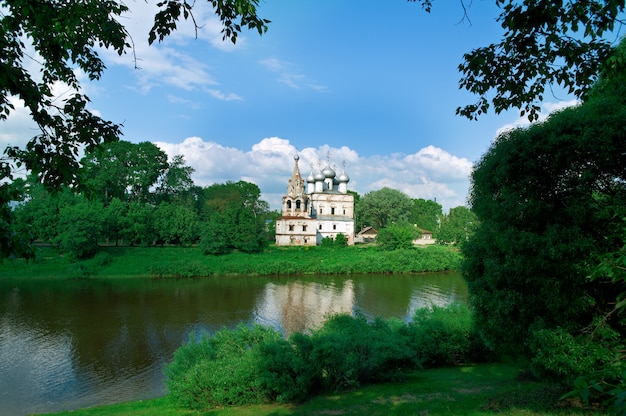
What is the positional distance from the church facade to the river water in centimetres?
1270

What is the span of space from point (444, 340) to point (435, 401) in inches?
160

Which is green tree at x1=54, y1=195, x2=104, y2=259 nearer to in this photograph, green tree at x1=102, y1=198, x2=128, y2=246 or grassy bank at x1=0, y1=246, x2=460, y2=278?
grassy bank at x1=0, y1=246, x2=460, y2=278

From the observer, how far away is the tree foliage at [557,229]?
23.2 ft

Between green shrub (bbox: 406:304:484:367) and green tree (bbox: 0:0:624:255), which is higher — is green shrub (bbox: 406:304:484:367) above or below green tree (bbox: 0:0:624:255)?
below

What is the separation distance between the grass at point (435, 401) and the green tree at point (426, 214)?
61.8 m

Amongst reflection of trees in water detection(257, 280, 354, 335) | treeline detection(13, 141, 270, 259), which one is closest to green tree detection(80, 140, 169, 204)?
treeline detection(13, 141, 270, 259)

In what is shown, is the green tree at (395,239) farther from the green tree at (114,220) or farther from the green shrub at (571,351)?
the green shrub at (571,351)

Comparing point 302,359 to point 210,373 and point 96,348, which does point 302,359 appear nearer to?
point 210,373

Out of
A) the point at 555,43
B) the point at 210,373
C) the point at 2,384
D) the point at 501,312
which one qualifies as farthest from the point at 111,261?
the point at 555,43

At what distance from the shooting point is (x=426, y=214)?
258ft

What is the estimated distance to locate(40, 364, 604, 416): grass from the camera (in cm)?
800

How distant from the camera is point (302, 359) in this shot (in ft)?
33.9

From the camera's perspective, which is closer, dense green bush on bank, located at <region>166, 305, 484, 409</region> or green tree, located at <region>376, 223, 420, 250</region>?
dense green bush on bank, located at <region>166, 305, 484, 409</region>

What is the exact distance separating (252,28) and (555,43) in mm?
3231
